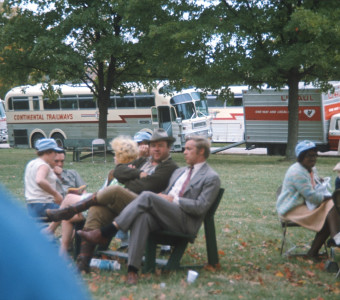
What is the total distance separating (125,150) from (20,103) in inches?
1201

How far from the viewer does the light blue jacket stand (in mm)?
7243

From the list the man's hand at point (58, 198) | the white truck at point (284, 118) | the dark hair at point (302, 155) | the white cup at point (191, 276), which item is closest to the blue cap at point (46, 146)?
the man's hand at point (58, 198)

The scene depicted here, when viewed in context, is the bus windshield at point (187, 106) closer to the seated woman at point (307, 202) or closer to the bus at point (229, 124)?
the bus at point (229, 124)

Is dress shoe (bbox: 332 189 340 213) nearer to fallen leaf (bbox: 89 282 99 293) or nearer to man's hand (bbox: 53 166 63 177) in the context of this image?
fallen leaf (bbox: 89 282 99 293)

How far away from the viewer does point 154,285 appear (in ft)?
20.1

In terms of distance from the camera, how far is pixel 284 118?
2927 cm

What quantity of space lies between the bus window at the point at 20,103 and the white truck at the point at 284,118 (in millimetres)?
13427

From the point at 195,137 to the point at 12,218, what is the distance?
615 centimetres

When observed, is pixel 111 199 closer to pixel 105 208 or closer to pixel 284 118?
pixel 105 208

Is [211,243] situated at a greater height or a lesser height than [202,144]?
lesser

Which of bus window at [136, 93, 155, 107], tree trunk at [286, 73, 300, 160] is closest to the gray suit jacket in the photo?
tree trunk at [286, 73, 300, 160]

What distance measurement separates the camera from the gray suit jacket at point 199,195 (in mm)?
6547

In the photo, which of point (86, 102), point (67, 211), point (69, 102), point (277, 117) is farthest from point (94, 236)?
point (69, 102)

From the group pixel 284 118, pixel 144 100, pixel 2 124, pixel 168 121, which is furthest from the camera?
pixel 2 124
